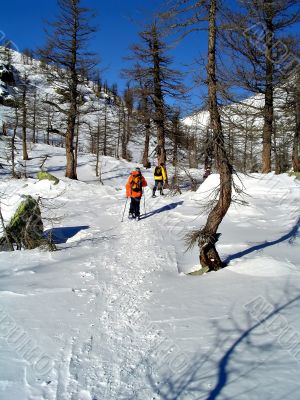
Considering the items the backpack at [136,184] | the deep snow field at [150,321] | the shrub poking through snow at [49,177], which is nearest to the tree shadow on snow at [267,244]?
the deep snow field at [150,321]

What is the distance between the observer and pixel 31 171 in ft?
103

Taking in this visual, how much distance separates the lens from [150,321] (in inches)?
177

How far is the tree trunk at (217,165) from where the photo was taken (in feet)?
20.0

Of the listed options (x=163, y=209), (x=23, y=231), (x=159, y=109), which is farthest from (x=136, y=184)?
(x=159, y=109)

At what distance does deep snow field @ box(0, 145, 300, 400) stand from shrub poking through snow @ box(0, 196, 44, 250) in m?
0.89

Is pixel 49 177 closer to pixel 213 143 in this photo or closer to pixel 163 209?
pixel 163 209

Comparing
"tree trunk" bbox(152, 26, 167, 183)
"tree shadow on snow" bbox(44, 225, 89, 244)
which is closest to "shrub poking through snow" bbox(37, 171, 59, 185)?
"tree trunk" bbox(152, 26, 167, 183)

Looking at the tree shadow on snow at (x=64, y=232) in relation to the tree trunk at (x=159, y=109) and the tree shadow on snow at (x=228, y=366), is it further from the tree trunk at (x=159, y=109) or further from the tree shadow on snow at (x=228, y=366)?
the tree trunk at (x=159, y=109)

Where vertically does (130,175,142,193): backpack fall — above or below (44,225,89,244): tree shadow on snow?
above

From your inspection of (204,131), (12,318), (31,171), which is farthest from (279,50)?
(31,171)

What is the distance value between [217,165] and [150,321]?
3.19 metres

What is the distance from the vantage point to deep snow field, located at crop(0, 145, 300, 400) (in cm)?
318

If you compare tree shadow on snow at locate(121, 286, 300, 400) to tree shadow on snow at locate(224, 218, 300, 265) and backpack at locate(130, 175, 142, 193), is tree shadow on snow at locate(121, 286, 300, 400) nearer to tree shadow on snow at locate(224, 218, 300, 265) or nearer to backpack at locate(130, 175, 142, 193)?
tree shadow on snow at locate(224, 218, 300, 265)

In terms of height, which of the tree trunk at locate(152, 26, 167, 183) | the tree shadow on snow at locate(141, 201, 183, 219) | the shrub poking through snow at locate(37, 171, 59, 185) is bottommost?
the tree shadow on snow at locate(141, 201, 183, 219)
